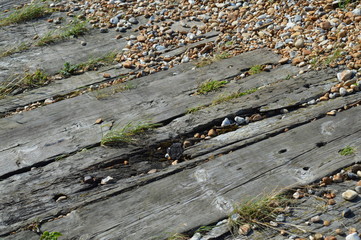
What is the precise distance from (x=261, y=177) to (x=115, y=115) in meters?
1.45

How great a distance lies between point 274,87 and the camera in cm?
475

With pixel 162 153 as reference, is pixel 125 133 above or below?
above

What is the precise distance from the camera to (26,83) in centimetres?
526

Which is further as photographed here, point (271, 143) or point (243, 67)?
point (243, 67)

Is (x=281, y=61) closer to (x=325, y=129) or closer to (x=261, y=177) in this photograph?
(x=325, y=129)

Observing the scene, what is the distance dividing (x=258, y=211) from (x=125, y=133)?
4.33 feet

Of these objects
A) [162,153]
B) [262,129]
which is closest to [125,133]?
[162,153]

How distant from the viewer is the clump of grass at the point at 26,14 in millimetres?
6527

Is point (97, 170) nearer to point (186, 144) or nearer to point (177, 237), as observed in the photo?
point (186, 144)

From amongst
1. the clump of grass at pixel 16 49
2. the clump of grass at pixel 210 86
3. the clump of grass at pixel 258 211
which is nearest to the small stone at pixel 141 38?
the clump of grass at pixel 16 49

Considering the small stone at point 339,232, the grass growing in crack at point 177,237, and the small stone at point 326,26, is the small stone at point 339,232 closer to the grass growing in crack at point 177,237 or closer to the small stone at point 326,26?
the grass growing in crack at point 177,237

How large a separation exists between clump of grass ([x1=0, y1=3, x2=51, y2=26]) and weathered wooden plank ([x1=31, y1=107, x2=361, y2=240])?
3595 millimetres

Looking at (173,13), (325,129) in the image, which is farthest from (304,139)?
(173,13)

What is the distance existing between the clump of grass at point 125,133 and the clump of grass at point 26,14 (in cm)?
281
